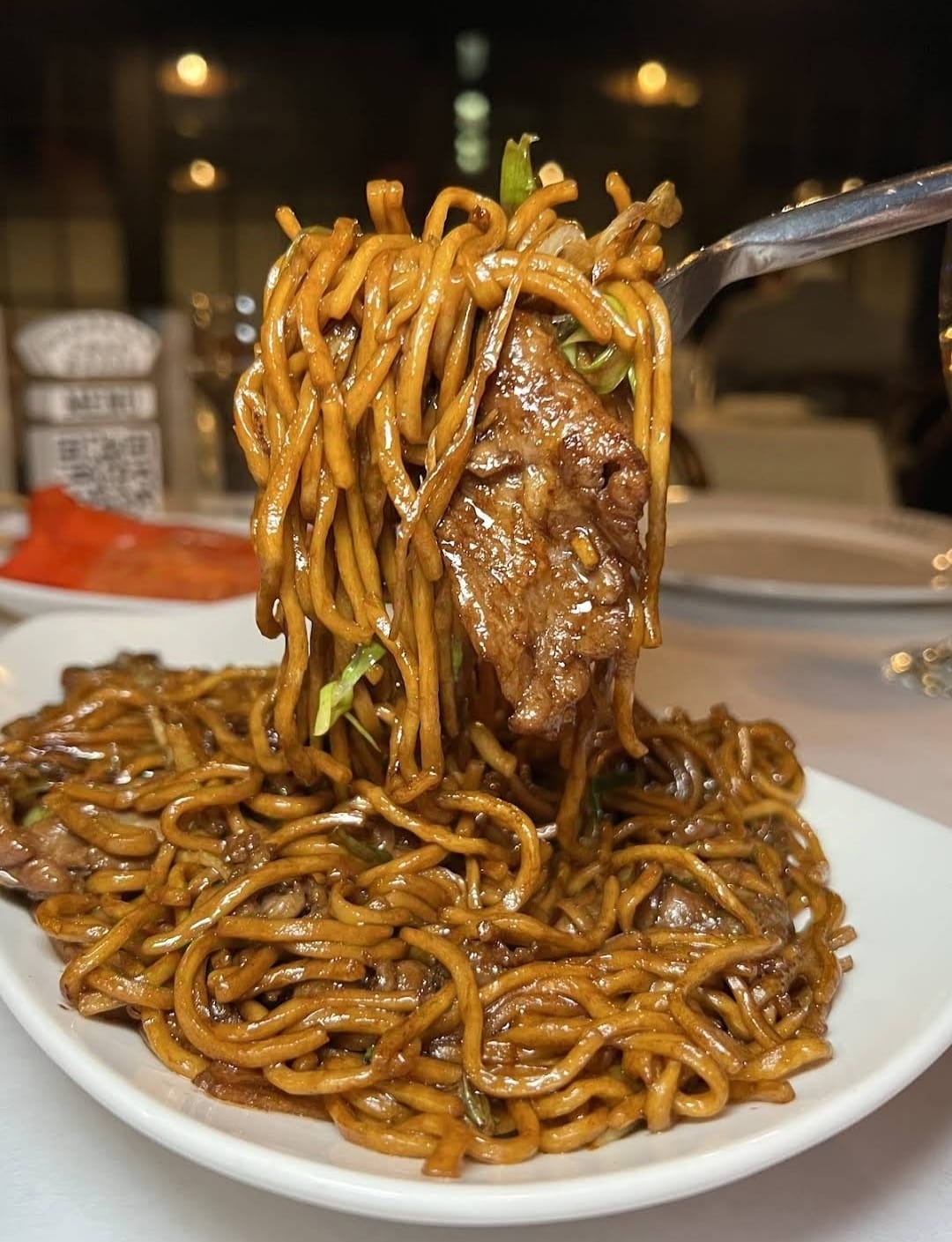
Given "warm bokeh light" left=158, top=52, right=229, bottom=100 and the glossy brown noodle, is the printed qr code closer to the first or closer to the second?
the glossy brown noodle

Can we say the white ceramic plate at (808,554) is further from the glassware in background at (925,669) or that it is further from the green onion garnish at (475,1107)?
the green onion garnish at (475,1107)

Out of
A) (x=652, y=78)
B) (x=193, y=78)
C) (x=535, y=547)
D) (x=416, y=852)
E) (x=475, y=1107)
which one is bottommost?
(x=475, y=1107)

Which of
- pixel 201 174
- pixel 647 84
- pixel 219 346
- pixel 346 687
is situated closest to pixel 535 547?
pixel 346 687

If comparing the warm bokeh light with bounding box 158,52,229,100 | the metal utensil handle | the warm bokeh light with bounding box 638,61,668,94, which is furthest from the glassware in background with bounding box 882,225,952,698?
the warm bokeh light with bounding box 158,52,229,100

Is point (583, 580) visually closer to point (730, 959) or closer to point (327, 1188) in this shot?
point (730, 959)

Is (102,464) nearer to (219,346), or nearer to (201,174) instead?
(219,346)
